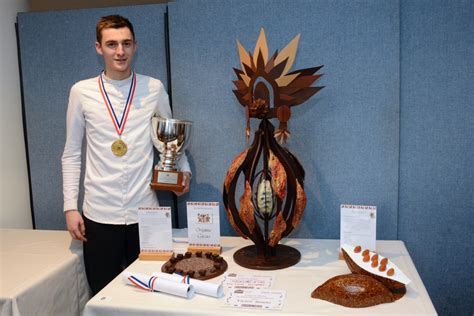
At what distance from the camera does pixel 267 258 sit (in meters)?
1.53

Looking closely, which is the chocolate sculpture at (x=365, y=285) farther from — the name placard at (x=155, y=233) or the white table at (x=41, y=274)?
the white table at (x=41, y=274)

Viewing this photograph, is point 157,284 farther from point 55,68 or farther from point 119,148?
point 55,68

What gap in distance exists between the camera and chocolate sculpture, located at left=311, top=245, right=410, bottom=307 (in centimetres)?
120

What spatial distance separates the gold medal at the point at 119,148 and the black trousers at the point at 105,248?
0.98 ft

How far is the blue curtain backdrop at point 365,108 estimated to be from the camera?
5.65 feet

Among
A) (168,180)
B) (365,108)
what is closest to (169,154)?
(168,180)

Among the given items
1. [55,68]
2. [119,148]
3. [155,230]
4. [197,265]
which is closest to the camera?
[197,265]

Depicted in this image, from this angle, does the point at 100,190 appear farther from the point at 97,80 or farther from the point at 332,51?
the point at 332,51

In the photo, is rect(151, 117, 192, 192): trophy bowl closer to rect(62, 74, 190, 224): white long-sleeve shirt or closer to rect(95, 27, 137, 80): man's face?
rect(62, 74, 190, 224): white long-sleeve shirt

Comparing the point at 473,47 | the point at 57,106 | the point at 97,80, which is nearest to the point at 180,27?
the point at 97,80

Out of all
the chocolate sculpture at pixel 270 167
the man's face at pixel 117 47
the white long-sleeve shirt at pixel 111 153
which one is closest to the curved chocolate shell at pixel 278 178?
the chocolate sculpture at pixel 270 167

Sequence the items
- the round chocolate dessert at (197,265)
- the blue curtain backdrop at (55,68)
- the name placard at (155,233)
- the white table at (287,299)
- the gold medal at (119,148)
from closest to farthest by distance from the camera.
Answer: the white table at (287,299) < the round chocolate dessert at (197,265) < the name placard at (155,233) < the gold medal at (119,148) < the blue curtain backdrop at (55,68)

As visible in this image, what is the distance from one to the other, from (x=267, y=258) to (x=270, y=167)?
1.10ft

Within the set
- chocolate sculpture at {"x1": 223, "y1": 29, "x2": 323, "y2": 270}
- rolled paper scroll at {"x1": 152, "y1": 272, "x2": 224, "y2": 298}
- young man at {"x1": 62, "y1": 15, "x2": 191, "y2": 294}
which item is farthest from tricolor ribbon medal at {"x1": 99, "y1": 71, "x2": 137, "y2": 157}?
rolled paper scroll at {"x1": 152, "y1": 272, "x2": 224, "y2": 298}
